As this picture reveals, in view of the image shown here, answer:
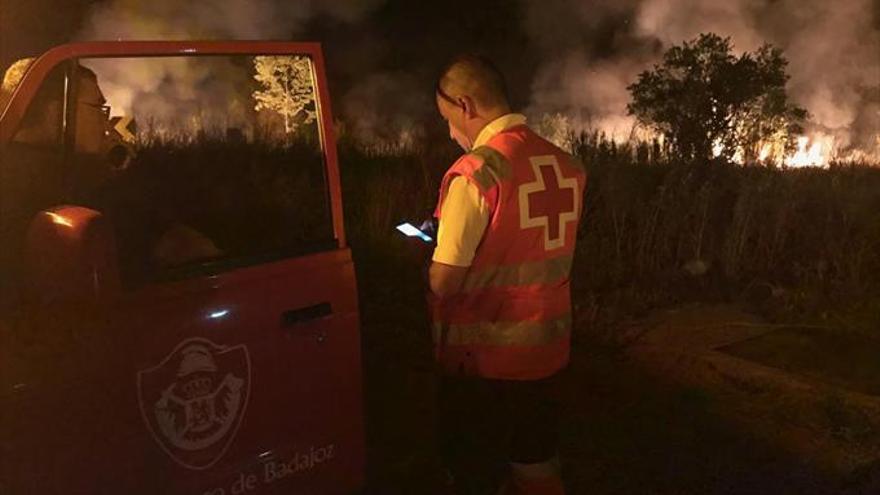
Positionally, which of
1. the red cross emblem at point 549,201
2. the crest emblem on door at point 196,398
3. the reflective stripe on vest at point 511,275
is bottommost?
the crest emblem on door at point 196,398

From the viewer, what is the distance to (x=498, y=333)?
284cm

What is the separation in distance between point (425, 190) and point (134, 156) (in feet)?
19.3

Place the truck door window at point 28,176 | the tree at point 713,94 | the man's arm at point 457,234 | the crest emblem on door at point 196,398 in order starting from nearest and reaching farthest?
the crest emblem on door at point 196,398 → the truck door window at point 28,176 → the man's arm at point 457,234 → the tree at point 713,94

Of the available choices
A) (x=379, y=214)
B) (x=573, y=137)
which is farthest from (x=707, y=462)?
(x=573, y=137)

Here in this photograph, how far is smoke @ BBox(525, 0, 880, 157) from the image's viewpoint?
23.1m

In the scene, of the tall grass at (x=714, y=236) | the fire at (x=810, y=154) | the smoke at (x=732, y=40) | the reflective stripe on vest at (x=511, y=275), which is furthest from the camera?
the smoke at (x=732, y=40)

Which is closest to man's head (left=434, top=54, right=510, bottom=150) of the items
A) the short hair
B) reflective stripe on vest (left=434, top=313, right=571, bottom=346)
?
the short hair

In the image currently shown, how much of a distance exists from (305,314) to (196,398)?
43cm

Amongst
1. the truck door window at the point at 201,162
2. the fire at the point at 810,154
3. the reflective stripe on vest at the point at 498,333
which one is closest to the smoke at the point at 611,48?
the fire at the point at 810,154

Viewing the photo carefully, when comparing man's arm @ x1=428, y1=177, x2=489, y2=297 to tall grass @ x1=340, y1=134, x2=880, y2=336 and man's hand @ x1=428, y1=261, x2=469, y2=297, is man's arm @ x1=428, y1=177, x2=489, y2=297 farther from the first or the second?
tall grass @ x1=340, y1=134, x2=880, y2=336

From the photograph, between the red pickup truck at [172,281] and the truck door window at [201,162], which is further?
the truck door window at [201,162]

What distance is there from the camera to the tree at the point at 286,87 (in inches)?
107

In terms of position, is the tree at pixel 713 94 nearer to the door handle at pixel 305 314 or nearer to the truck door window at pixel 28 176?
the door handle at pixel 305 314

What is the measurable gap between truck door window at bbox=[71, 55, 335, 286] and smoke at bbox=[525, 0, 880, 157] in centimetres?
1959
